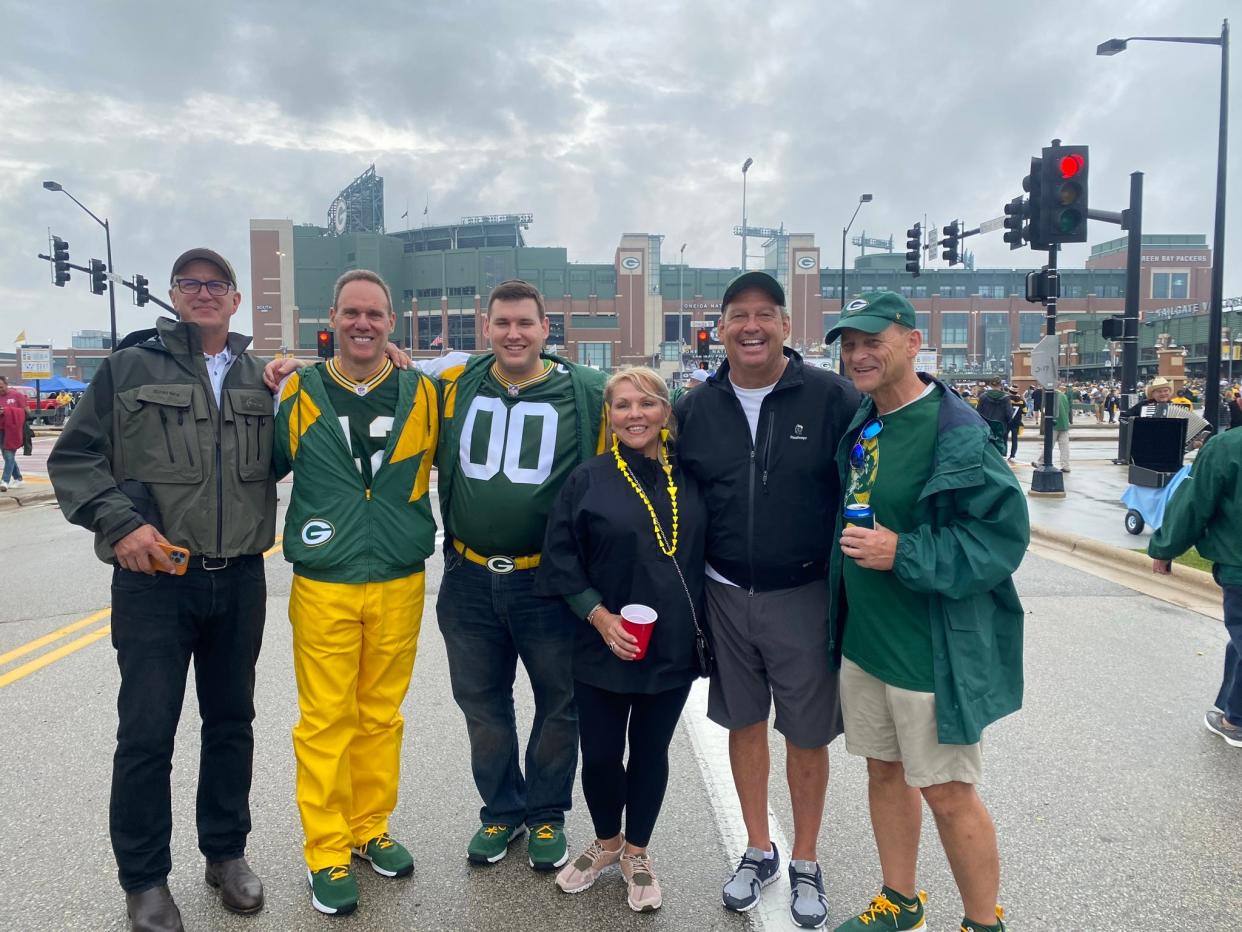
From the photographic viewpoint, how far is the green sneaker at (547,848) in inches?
132

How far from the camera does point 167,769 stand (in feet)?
10.1

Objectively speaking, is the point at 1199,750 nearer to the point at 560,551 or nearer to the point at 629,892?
the point at 629,892

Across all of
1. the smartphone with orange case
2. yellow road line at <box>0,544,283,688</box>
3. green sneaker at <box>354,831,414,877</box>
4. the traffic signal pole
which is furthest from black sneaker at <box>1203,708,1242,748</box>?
the traffic signal pole

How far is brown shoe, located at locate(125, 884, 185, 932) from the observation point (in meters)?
2.87

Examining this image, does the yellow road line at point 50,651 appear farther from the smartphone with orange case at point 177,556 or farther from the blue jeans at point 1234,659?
the blue jeans at point 1234,659

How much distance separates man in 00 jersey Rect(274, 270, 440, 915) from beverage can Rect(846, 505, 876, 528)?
5.32 ft

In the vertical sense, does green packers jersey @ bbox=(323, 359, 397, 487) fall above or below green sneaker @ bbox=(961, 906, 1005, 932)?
above

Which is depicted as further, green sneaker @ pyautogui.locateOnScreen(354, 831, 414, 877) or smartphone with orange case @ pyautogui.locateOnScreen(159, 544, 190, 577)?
green sneaker @ pyautogui.locateOnScreen(354, 831, 414, 877)

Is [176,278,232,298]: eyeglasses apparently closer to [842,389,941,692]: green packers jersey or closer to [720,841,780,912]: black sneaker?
[842,389,941,692]: green packers jersey

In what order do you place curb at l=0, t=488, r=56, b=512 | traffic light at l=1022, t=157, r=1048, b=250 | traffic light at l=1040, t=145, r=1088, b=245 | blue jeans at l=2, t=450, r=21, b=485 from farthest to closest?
blue jeans at l=2, t=450, r=21, b=485, curb at l=0, t=488, r=56, b=512, traffic light at l=1022, t=157, r=1048, b=250, traffic light at l=1040, t=145, r=1088, b=245

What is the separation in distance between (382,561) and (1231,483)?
4285 mm

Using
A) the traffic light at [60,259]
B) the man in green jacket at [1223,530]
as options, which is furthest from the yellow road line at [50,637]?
the traffic light at [60,259]

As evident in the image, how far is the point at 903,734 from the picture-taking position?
9.09ft

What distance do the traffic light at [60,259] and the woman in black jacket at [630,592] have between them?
31076 millimetres
